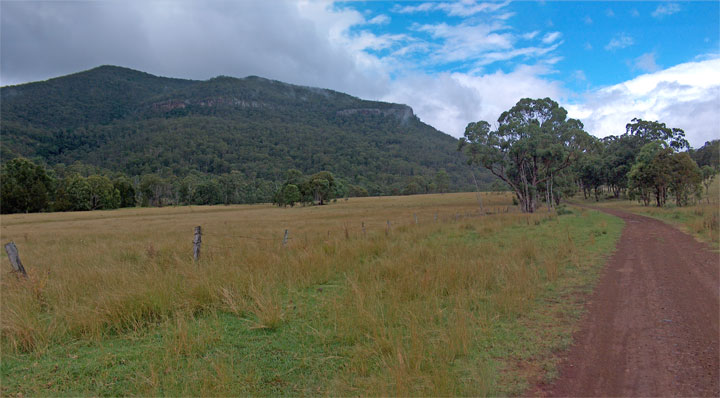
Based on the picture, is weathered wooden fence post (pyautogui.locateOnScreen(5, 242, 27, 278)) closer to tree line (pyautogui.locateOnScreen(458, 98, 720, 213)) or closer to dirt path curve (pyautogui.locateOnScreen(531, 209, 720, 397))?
dirt path curve (pyautogui.locateOnScreen(531, 209, 720, 397))

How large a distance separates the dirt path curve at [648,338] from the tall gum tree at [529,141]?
28544mm

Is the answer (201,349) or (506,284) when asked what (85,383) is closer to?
(201,349)

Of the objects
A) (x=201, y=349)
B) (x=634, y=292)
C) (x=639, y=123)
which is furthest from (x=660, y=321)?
(x=639, y=123)

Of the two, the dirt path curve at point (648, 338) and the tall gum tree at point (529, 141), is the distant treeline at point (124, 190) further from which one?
the dirt path curve at point (648, 338)

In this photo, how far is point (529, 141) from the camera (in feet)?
115

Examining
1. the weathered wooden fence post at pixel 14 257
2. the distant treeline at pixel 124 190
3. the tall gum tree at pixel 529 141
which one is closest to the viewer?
the weathered wooden fence post at pixel 14 257

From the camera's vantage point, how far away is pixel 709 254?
1043 cm

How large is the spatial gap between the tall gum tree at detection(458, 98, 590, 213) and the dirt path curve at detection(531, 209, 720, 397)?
28.5m

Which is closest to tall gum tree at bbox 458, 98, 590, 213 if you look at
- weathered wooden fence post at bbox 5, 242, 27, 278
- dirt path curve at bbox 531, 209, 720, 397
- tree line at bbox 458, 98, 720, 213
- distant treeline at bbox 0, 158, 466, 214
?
tree line at bbox 458, 98, 720, 213

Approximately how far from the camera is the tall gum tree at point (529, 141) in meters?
35.2

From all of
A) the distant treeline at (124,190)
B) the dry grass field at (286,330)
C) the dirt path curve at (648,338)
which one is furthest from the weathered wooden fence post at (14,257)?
the distant treeline at (124,190)

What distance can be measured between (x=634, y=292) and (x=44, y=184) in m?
94.4

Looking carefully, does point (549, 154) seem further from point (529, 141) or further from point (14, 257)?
point (14, 257)

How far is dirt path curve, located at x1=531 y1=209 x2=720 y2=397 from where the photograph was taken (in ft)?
12.0
